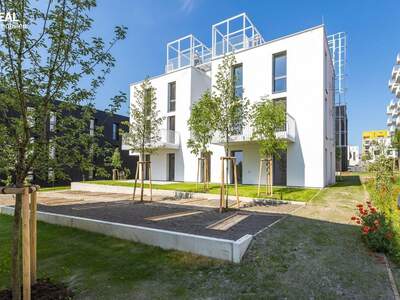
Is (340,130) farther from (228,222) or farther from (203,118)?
(228,222)

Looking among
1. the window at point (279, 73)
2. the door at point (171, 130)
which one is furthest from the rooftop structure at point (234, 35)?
the door at point (171, 130)

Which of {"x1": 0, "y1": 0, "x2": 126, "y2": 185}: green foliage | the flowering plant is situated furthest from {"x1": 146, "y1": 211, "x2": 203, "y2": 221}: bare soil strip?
the flowering plant

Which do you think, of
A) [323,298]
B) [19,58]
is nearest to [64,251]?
[19,58]

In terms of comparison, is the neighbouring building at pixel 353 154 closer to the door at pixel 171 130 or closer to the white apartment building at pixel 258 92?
the white apartment building at pixel 258 92

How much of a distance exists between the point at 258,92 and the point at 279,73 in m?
1.79

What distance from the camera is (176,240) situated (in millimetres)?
5234

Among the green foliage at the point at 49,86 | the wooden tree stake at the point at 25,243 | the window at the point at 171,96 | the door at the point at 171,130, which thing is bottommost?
the wooden tree stake at the point at 25,243

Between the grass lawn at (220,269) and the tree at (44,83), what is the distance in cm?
133

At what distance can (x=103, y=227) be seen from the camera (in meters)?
6.33

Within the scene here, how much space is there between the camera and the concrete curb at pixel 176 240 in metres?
4.70

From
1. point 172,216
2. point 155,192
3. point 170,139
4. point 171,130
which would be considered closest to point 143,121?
point 155,192

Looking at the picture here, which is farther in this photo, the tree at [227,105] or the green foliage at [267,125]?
the green foliage at [267,125]

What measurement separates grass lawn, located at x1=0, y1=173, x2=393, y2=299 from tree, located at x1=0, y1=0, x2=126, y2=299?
1334 millimetres

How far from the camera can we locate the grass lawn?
3.66 metres
